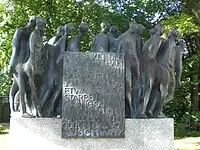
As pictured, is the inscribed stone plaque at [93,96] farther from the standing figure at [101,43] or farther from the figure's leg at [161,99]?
the figure's leg at [161,99]

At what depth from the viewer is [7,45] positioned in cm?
1678

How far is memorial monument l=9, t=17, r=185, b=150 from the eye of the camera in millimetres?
7285

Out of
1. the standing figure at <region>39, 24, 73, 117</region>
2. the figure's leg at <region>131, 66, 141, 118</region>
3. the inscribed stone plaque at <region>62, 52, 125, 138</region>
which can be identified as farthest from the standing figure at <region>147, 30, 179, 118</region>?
the standing figure at <region>39, 24, 73, 117</region>

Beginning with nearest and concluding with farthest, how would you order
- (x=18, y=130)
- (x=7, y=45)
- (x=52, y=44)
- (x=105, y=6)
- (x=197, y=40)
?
(x=18, y=130) < (x=52, y=44) < (x=7, y=45) < (x=105, y=6) < (x=197, y=40)

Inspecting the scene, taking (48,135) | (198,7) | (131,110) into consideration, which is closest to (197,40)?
Result: (198,7)

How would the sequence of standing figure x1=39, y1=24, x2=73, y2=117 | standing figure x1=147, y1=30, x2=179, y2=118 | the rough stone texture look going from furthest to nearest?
standing figure x1=147, y1=30, x2=179, y2=118 → standing figure x1=39, y1=24, x2=73, y2=117 → the rough stone texture

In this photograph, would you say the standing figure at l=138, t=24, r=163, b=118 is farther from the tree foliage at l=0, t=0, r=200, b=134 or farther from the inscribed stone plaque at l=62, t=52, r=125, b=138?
the tree foliage at l=0, t=0, r=200, b=134

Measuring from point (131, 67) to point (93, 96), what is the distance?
1.11 meters

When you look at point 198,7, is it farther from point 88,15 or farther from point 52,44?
point 52,44

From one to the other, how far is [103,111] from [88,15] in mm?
11135

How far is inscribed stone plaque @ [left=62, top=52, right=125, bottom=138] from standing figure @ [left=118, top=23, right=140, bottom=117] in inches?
9.7

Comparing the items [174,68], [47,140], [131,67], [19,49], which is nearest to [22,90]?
[19,49]

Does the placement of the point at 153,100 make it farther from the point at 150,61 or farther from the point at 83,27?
the point at 83,27

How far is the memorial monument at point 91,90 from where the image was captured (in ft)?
23.9
